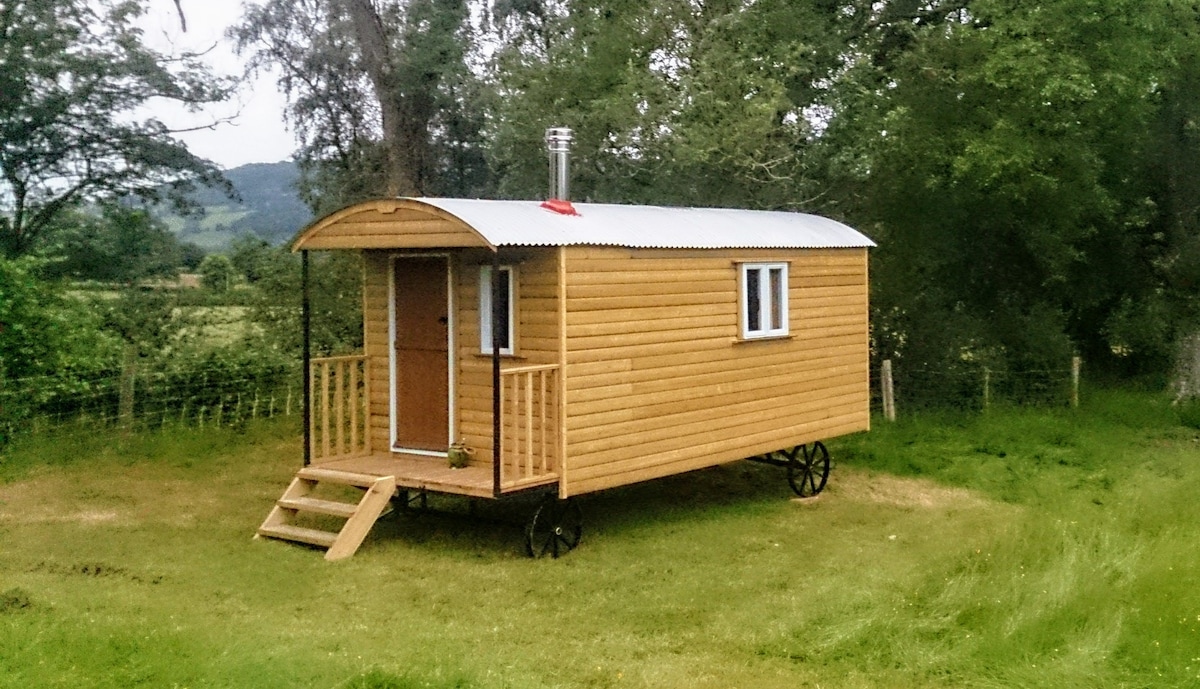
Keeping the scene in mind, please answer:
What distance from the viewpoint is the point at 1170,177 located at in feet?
54.9

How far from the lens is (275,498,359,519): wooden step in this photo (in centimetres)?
926

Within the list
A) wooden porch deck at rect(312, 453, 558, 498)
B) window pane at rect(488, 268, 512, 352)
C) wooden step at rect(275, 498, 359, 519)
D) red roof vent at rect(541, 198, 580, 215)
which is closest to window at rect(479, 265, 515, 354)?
window pane at rect(488, 268, 512, 352)

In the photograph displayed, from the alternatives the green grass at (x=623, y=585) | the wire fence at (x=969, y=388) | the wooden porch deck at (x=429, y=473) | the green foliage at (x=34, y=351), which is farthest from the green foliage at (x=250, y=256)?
the wire fence at (x=969, y=388)

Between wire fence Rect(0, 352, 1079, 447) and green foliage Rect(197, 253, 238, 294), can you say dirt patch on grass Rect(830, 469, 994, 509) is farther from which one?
green foliage Rect(197, 253, 238, 294)

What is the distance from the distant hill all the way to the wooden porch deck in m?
→ 9.13

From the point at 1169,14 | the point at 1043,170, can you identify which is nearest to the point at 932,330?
the point at 1043,170

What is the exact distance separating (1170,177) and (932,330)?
4.16 metres

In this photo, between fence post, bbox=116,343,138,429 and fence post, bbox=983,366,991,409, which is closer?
fence post, bbox=116,343,138,429

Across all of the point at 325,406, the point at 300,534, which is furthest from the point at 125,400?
the point at 300,534

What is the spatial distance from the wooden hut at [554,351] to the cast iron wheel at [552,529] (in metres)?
0.02

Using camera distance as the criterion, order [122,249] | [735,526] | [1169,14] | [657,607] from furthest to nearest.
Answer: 1. [122,249]
2. [1169,14]
3. [735,526]
4. [657,607]

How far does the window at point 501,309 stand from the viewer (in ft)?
31.4

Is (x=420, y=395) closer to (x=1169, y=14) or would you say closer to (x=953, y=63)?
(x=953, y=63)

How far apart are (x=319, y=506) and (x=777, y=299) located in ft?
16.2
